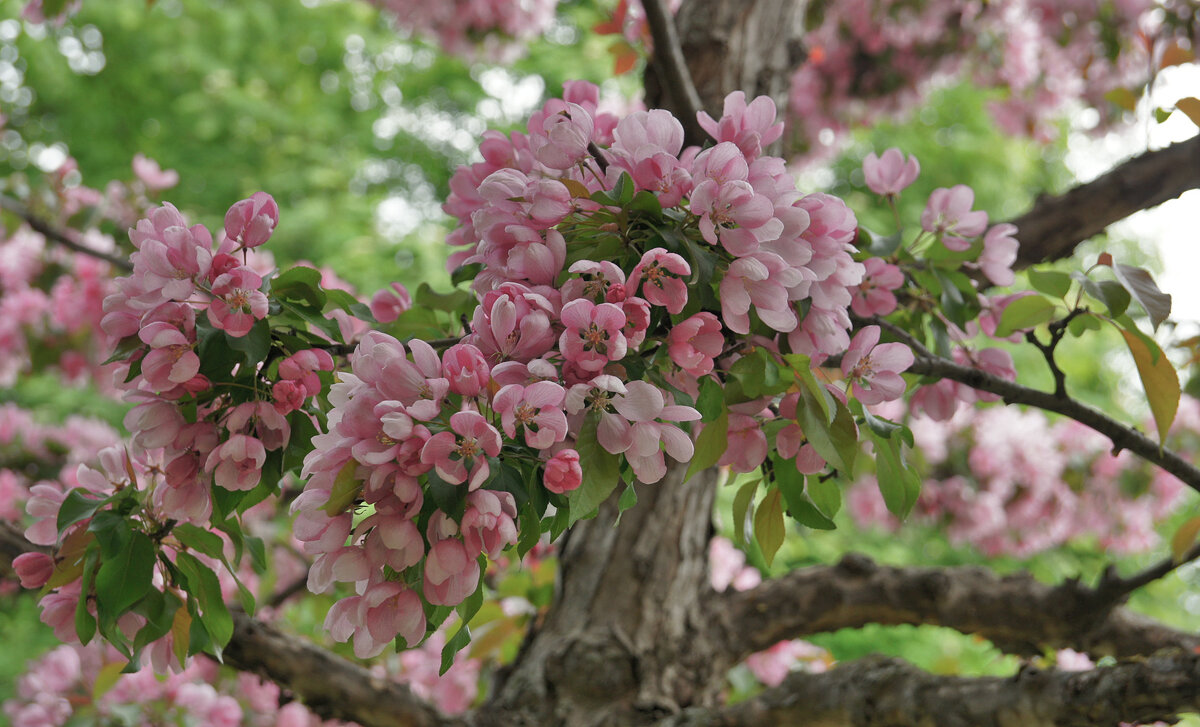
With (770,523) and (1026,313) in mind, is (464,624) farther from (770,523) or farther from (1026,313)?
(1026,313)

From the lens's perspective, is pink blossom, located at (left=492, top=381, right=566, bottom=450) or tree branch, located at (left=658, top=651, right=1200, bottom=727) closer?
pink blossom, located at (left=492, top=381, right=566, bottom=450)

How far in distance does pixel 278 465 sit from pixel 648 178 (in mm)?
350

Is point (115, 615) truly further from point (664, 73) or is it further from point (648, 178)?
point (664, 73)

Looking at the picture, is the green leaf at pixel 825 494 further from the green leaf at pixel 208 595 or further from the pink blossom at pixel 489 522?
the green leaf at pixel 208 595

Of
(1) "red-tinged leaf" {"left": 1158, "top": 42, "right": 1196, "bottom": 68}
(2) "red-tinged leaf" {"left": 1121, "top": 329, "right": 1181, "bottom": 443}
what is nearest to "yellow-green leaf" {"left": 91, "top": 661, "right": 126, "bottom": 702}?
(2) "red-tinged leaf" {"left": 1121, "top": 329, "right": 1181, "bottom": 443}

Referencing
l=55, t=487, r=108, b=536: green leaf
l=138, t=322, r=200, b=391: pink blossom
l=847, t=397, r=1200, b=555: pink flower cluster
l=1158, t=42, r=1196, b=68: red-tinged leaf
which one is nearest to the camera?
l=138, t=322, r=200, b=391: pink blossom

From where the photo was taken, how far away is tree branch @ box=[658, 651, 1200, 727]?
917 mm

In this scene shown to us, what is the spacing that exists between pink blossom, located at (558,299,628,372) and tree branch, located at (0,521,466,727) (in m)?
0.91

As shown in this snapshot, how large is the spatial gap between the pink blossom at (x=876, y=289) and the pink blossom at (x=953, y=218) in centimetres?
13

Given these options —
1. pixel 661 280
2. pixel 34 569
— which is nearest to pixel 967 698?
pixel 661 280

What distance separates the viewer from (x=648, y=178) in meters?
0.64

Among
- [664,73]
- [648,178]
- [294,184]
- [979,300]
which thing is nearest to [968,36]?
[664,73]

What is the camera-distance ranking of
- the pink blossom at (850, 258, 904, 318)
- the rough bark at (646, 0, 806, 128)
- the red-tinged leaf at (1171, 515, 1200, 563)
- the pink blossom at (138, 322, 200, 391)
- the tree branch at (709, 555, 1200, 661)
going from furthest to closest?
the rough bark at (646, 0, 806, 128), the tree branch at (709, 555, 1200, 661), the red-tinged leaf at (1171, 515, 1200, 563), the pink blossom at (850, 258, 904, 318), the pink blossom at (138, 322, 200, 391)

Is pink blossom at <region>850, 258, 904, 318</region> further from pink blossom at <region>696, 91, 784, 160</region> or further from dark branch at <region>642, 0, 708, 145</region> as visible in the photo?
dark branch at <region>642, 0, 708, 145</region>
